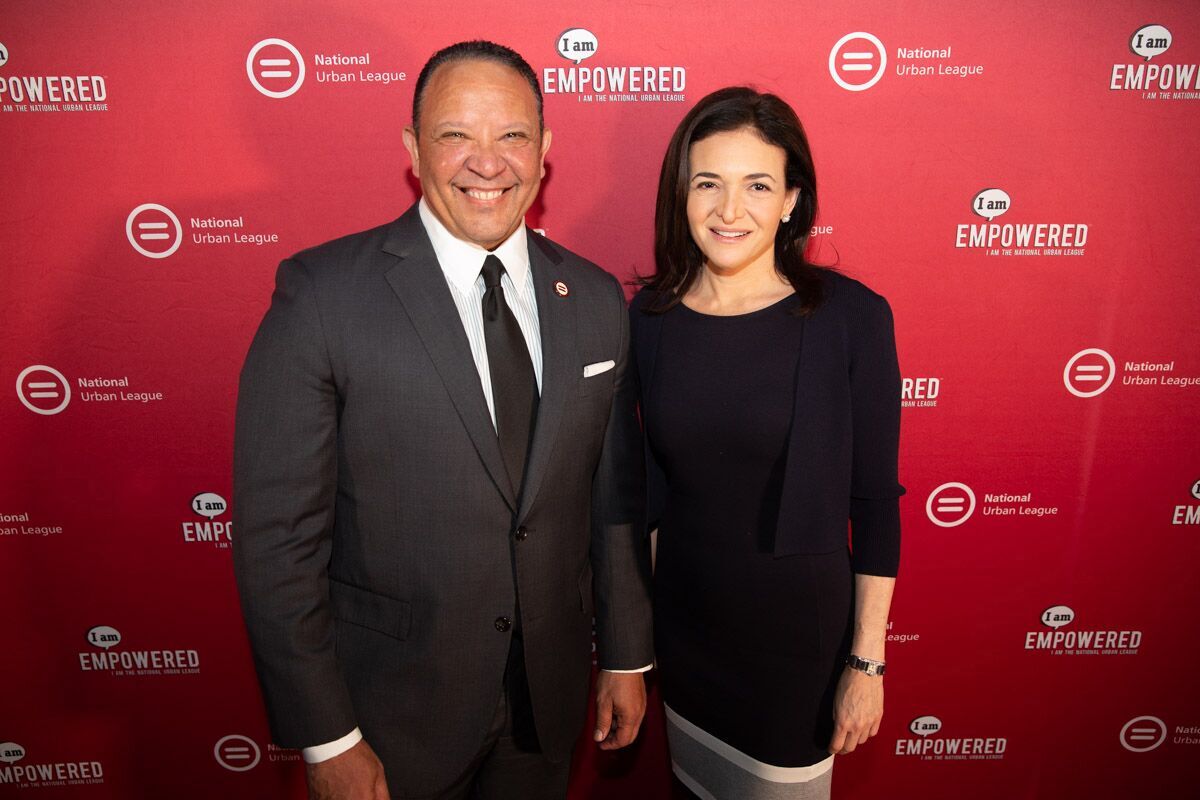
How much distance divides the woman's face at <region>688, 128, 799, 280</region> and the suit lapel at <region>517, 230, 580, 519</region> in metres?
0.38

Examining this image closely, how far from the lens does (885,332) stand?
1.69 m

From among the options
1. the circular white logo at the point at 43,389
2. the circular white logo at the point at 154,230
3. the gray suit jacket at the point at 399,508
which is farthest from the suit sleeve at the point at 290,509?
the circular white logo at the point at 43,389

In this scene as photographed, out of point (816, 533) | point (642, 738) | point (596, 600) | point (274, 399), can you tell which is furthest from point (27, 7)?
point (642, 738)

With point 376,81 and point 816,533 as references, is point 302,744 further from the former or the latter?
point 376,81

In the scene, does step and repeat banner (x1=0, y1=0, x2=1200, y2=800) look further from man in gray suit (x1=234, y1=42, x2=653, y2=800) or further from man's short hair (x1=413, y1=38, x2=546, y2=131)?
man in gray suit (x1=234, y1=42, x2=653, y2=800)

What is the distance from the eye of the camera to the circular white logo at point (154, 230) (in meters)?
2.17

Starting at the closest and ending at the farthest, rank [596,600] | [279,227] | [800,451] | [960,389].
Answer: [800,451] → [596,600] → [279,227] → [960,389]

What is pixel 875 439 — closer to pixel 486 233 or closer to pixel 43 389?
pixel 486 233

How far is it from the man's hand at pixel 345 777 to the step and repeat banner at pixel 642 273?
1257 mm

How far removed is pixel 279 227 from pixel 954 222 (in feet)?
7.14

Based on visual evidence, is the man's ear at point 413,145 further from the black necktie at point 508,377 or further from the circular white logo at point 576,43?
the circular white logo at point 576,43

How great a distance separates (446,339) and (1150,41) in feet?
7.84

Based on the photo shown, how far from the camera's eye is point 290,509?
52.8 inches

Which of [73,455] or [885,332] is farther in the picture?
[73,455]
